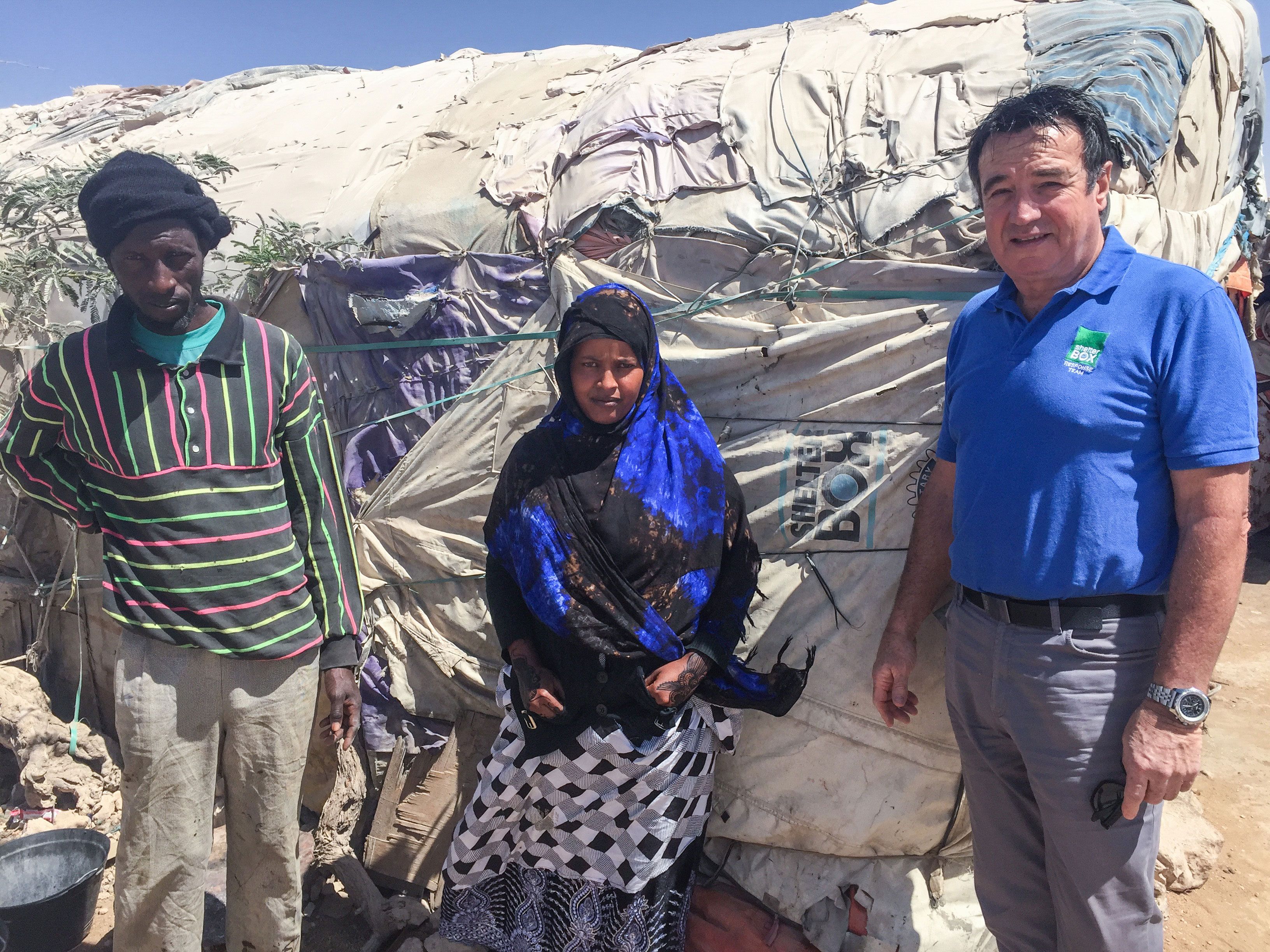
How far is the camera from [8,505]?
3.71 metres

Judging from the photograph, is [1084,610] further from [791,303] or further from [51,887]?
[51,887]

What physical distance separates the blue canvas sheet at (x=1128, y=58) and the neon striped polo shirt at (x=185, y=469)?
2223 mm

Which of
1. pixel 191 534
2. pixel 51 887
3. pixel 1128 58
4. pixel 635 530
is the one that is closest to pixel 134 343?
pixel 191 534

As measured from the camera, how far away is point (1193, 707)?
1553mm

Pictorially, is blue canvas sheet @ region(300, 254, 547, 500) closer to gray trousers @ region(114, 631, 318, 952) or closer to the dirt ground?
gray trousers @ region(114, 631, 318, 952)

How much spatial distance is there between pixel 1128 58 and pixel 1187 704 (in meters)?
1.83

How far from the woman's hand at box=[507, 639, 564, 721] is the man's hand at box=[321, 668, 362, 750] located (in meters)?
0.41

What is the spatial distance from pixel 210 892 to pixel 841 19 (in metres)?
3.98

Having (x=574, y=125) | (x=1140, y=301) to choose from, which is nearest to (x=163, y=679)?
(x=1140, y=301)

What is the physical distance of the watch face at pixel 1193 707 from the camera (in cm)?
154

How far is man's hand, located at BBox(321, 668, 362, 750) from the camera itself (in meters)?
2.19

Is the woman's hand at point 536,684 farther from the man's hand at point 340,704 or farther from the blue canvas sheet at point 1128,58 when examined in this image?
the blue canvas sheet at point 1128,58

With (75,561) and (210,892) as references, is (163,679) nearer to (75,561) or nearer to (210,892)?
(210,892)

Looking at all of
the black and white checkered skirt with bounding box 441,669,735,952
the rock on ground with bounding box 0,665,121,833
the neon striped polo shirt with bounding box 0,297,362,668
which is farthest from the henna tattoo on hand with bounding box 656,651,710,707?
the rock on ground with bounding box 0,665,121,833
